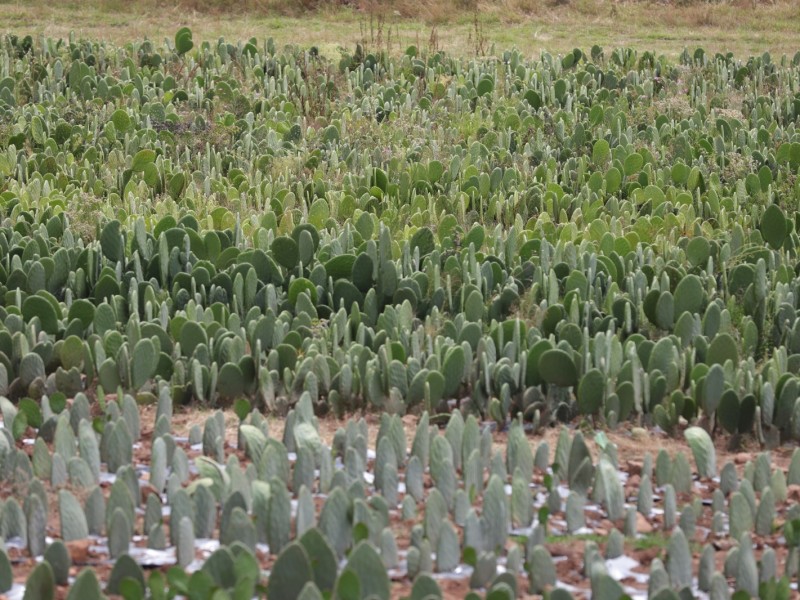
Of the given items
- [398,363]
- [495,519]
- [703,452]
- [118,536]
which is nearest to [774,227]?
[703,452]

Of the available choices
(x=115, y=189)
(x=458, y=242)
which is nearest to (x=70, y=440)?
(x=458, y=242)

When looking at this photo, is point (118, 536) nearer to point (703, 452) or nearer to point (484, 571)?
point (484, 571)

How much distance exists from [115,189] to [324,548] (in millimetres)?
6103

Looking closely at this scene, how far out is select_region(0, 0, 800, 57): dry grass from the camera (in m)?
16.0

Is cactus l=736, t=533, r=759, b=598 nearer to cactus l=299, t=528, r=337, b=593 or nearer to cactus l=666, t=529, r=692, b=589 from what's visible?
cactus l=666, t=529, r=692, b=589

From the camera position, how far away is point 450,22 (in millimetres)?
17406

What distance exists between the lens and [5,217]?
25.8 ft

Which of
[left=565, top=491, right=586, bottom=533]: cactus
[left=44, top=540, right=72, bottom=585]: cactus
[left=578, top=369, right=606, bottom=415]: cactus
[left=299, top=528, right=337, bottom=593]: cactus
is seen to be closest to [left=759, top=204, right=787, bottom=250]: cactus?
[left=578, top=369, right=606, bottom=415]: cactus

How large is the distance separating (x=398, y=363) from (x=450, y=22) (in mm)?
13068

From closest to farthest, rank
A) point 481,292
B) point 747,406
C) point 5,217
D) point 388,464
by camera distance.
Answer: point 388,464 < point 747,406 < point 481,292 < point 5,217

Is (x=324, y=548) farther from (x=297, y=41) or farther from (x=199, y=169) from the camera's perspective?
(x=297, y=41)

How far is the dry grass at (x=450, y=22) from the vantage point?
630 inches

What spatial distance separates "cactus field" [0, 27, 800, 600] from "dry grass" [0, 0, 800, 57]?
553 centimetres

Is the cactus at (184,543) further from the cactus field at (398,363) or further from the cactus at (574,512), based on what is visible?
the cactus at (574,512)
